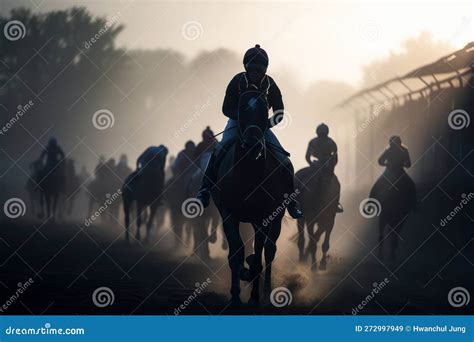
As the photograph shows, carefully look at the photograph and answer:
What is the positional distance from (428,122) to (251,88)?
13.4m

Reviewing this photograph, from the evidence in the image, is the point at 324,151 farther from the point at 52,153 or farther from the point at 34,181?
the point at 34,181

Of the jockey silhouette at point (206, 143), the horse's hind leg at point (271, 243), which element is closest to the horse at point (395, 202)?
the jockey silhouette at point (206, 143)

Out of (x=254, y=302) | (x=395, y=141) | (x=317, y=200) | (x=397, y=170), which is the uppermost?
(x=395, y=141)

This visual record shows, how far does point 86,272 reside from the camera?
14.9m

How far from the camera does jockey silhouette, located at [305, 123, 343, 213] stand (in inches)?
642

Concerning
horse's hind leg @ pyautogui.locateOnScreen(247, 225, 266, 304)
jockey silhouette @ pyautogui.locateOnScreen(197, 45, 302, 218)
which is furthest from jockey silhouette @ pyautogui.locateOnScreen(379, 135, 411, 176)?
horse's hind leg @ pyautogui.locateOnScreen(247, 225, 266, 304)

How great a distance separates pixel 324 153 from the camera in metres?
16.4

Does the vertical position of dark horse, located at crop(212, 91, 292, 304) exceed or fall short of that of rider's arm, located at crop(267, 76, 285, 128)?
it falls short

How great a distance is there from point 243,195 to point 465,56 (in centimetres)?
652

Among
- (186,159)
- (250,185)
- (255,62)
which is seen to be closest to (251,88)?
(255,62)

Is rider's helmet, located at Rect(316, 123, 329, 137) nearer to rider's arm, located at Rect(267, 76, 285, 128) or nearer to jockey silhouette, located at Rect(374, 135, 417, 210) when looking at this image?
jockey silhouette, located at Rect(374, 135, 417, 210)

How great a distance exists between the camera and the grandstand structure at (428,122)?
1812 cm

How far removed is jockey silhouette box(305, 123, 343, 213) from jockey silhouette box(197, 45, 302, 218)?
4408 mm

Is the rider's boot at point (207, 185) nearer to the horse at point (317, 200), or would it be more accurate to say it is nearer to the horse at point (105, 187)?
the horse at point (317, 200)
